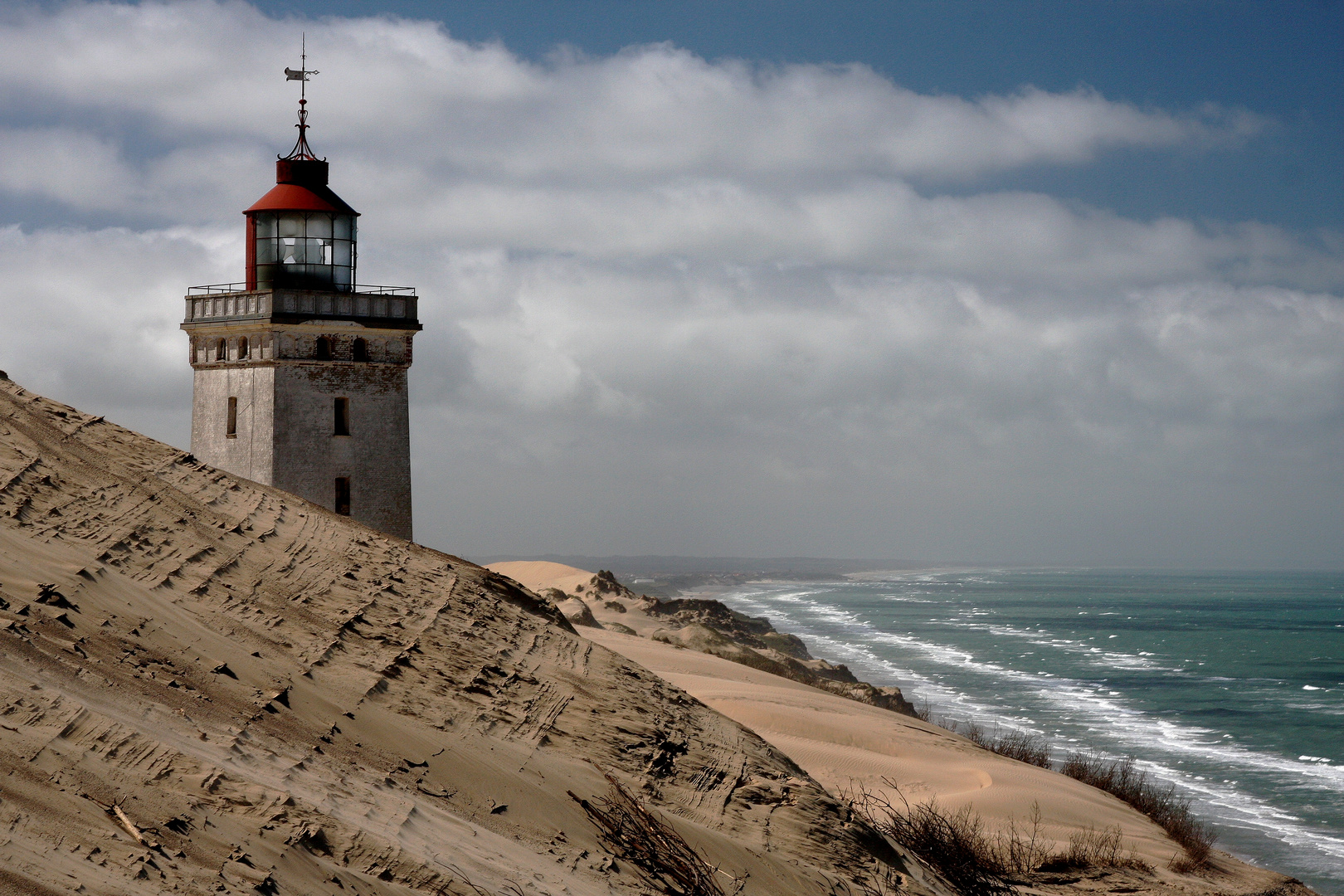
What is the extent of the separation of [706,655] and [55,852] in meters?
20.4

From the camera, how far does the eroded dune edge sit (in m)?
5.28

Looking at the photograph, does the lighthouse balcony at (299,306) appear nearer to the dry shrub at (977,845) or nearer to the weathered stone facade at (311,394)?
the weathered stone facade at (311,394)

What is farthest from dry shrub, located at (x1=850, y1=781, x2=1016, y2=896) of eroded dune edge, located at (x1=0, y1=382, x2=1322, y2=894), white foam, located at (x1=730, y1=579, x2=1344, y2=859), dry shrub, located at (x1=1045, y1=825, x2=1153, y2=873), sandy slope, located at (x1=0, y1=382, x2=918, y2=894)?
white foam, located at (x1=730, y1=579, x2=1344, y2=859)

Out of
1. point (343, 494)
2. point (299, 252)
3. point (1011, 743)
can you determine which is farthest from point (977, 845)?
point (299, 252)

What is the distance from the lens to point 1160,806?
55.9 ft

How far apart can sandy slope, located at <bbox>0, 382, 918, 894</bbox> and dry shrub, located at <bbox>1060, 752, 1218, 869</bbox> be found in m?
7.29

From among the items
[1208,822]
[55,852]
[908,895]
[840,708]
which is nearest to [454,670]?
[908,895]

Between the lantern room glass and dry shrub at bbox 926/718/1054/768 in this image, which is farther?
the lantern room glass

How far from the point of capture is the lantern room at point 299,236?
20594mm

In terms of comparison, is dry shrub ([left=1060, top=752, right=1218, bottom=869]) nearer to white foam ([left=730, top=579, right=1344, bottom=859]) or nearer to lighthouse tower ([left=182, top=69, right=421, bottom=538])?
white foam ([left=730, top=579, right=1344, bottom=859])

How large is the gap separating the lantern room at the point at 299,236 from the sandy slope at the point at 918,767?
8.90 m

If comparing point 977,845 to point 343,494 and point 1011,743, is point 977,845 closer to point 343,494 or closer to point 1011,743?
point 1011,743

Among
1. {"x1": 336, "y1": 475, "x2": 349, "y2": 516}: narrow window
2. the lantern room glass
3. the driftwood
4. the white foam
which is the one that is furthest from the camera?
the white foam

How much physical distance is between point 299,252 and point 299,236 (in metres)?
0.30
